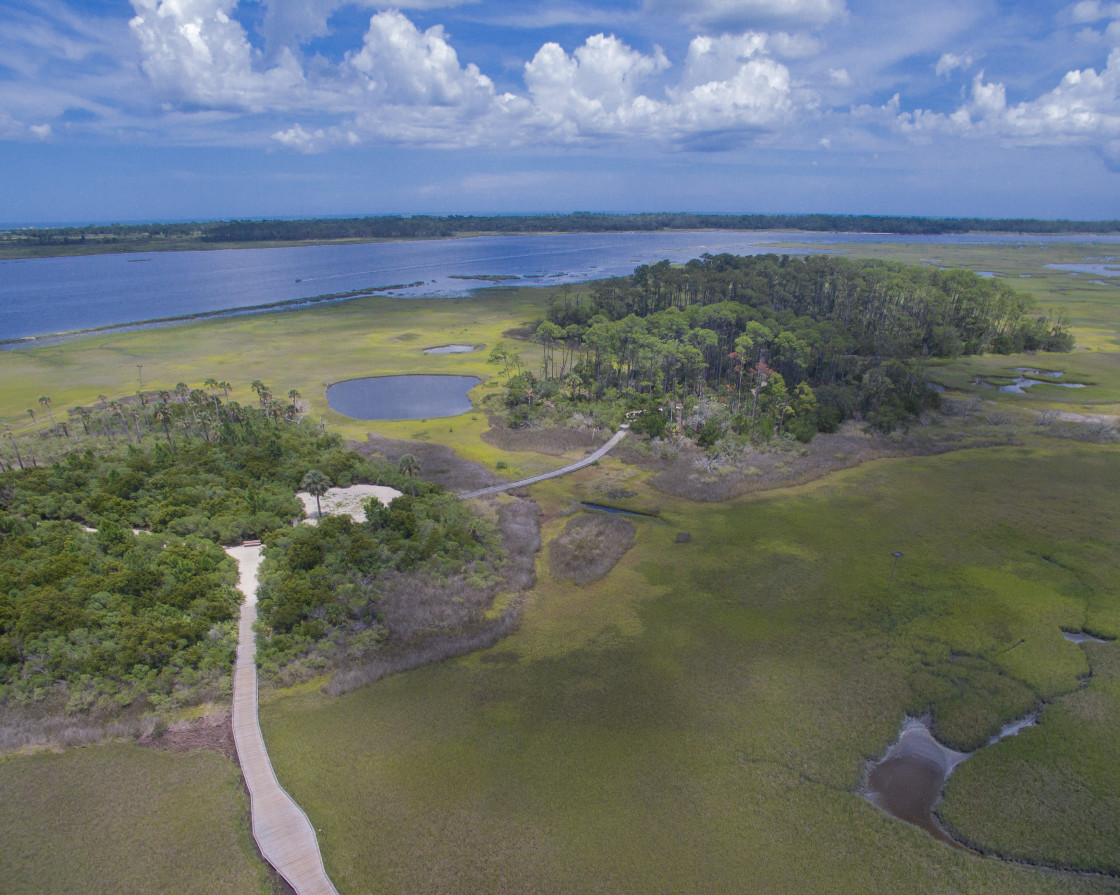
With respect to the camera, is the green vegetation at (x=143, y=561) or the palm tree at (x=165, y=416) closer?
the green vegetation at (x=143, y=561)

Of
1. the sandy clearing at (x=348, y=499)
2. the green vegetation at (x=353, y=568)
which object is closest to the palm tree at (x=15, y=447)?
the sandy clearing at (x=348, y=499)

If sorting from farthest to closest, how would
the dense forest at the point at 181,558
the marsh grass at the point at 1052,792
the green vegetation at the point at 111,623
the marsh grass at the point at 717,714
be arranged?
the dense forest at the point at 181,558 → the green vegetation at the point at 111,623 → the marsh grass at the point at 1052,792 → the marsh grass at the point at 717,714

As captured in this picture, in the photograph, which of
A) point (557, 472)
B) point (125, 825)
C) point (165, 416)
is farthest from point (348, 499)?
point (125, 825)

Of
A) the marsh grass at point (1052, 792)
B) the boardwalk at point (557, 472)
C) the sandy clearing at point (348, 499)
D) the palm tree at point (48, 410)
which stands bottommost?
the marsh grass at point (1052, 792)

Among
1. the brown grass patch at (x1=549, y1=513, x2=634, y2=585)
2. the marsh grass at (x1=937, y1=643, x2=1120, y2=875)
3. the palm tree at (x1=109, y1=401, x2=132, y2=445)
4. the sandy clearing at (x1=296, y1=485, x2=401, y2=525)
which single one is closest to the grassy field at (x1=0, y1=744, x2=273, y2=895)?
the sandy clearing at (x1=296, y1=485, x2=401, y2=525)

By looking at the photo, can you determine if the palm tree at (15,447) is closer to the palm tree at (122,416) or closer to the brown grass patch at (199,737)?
the palm tree at (122,416)

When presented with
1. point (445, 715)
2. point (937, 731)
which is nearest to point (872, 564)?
point (937, 731)

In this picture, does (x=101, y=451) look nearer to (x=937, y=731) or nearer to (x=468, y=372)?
(x=468, y=372)
